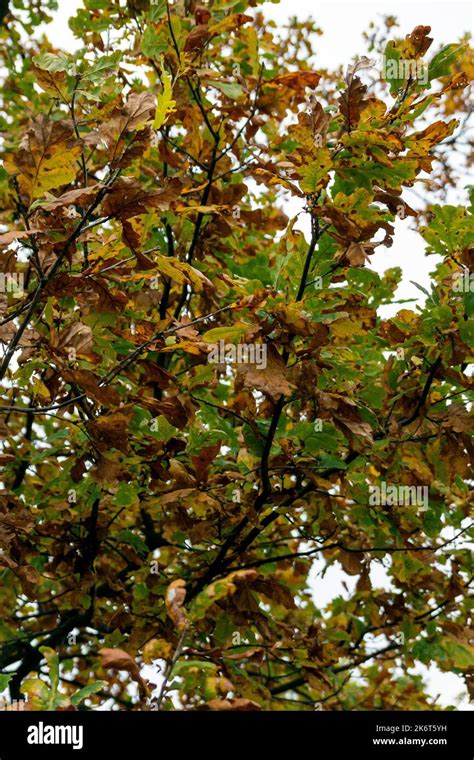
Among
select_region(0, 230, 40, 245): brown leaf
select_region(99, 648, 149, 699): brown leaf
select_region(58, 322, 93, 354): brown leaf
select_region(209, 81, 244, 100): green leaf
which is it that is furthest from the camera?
select_region(209, 81, 244, 100): green leaf

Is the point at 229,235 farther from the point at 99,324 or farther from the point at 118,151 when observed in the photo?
the point at 118,151

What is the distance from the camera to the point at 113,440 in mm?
2389

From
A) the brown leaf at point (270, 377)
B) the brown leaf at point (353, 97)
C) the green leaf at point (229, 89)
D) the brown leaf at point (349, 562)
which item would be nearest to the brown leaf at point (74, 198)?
the brown leaf at point (270, 377)

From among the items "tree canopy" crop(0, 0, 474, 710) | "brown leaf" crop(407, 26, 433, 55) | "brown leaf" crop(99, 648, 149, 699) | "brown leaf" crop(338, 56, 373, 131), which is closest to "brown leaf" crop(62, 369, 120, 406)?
"tree canopy" crop(0, 0, 474, 710)

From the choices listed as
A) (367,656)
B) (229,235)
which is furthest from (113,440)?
(367,656)

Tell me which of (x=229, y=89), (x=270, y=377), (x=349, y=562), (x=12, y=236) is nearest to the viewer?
(x=12, y=236)

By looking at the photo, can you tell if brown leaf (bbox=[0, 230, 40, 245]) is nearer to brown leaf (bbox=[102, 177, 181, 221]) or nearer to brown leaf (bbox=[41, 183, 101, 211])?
brown leaf (bbox=[41, 183, 101, 211])

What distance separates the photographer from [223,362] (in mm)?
2604

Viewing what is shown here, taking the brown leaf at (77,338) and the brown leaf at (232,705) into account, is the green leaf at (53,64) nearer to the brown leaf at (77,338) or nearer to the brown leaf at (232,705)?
the brown leaf at (77,338)

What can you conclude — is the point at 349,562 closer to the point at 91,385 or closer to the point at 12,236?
the point at 91,385

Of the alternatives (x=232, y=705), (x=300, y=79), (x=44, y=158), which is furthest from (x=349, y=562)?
(x=44, y=158)

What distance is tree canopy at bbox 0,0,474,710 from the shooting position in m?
2.17

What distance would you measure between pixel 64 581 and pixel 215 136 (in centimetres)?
228

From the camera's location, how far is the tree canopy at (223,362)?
85.4 inches
